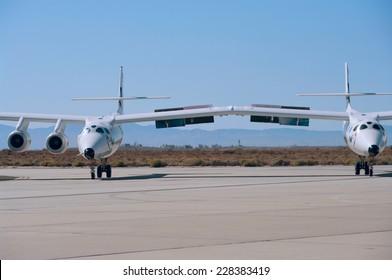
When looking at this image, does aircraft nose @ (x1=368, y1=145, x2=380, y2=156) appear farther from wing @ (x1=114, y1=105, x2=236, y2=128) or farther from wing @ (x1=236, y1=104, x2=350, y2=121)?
wing @ (x1=114, y1=105, x2=236, y2=128)

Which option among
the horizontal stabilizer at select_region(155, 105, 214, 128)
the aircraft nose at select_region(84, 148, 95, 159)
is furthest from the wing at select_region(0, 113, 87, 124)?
the aircraft nose at select_region(84, 148, 95, 159)

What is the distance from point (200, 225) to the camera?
1538 cm

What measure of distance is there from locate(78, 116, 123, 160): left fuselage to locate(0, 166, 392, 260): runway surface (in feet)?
37.3

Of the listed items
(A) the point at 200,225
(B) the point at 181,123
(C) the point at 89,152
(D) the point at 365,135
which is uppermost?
(B) the point at 181,123

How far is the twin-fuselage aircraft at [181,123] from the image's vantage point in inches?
1471

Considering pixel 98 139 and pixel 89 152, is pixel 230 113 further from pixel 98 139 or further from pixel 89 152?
pixel 89 152

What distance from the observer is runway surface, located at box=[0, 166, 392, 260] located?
11742 millimetres

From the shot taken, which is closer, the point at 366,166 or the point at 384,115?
the point at 366,166

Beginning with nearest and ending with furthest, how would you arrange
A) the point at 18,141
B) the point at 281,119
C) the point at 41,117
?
the point at 18,141
the point at 281,119
the point at 41,117

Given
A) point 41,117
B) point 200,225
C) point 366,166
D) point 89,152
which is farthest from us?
point 41,117

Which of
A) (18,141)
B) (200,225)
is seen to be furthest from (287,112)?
(200,225)

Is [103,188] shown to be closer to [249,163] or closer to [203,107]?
[203,107]

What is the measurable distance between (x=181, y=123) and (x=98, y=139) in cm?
669
